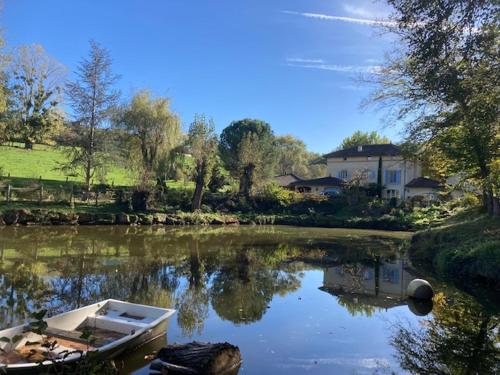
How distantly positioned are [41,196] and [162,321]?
2605 cm

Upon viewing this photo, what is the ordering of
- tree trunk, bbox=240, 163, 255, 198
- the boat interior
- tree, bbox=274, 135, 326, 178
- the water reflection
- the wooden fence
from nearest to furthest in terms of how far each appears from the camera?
1. the boat interior
2. the water reflection
3. the wooden fence
4. tree trunk, bbox=240, 163, 255, 198
5. tree, bbox=274, 135, 326, 178

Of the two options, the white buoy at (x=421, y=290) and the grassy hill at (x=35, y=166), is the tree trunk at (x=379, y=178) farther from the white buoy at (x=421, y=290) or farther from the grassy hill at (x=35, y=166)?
the white buoy at (x=421, y=290)

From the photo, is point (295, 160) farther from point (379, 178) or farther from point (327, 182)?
point (379, 178)

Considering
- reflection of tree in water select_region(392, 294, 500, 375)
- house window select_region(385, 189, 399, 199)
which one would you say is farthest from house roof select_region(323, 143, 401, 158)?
reflection of tree in water select_region(392, 294, 500, 375)

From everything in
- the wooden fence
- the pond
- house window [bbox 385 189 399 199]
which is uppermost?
house window [bbox 385 189 399 199]

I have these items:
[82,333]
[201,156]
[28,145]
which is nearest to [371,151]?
Result: [201,156]

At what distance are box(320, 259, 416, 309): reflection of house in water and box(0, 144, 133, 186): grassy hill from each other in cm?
2344

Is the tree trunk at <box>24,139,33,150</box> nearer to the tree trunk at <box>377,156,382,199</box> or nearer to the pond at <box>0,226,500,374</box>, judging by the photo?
the pond at <box>0,226,500,374</box>

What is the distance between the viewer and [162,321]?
738cm

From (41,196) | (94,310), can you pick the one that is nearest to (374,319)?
(94,310)

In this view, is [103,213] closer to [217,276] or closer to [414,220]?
[217,276]

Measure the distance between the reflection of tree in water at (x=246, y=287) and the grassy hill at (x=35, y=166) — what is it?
22086 mm

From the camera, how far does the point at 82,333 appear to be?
4.93m

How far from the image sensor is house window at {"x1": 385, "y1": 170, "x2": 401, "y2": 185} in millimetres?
49513
